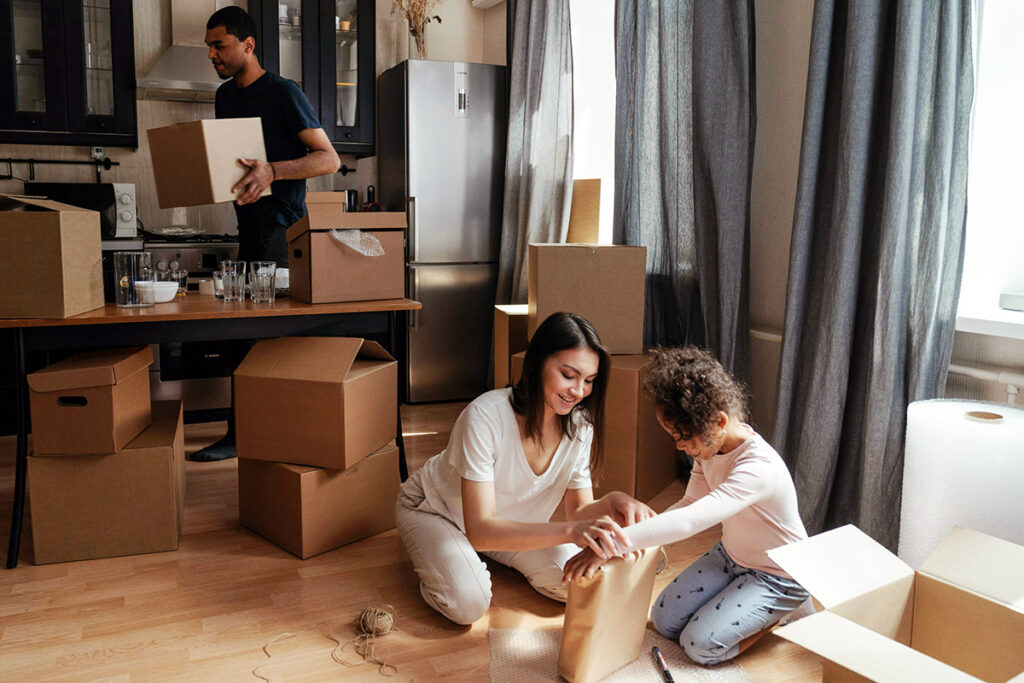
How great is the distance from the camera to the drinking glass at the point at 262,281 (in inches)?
104

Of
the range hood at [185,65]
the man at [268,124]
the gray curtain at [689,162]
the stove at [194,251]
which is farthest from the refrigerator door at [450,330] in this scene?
the range hood at [185,65]

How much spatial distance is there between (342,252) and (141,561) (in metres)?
1.08

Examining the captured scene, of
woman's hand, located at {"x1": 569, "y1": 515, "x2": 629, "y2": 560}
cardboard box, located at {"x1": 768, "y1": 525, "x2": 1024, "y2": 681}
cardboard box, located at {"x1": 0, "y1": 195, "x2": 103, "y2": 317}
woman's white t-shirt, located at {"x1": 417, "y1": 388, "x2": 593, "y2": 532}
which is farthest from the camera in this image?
cardboard box, located at {"x1": 0, "y1": 195, "x2": 103, "y2": 317}

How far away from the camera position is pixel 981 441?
5.80ft

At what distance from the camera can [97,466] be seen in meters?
2.35

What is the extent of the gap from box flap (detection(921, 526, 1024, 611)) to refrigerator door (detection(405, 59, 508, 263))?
3.09 meters

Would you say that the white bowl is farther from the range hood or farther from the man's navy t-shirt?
the range hood

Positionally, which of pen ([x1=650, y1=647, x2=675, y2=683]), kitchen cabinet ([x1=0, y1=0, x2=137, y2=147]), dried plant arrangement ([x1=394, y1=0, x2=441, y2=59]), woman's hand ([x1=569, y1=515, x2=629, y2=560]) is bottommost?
pen ([x1=650, y1=647, x2=675, y2=683])

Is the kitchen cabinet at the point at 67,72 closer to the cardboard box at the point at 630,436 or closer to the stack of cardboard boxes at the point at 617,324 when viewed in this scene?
the stack of cardboard boxes at the point at 617,324

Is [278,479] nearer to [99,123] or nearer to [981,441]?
[981,441]

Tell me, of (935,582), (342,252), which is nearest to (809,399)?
(935,582)

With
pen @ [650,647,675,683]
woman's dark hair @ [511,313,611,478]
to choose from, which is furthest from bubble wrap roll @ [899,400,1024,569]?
woman's dark hair @ [511,313,611,478]

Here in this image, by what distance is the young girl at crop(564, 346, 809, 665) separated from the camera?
1784 mm

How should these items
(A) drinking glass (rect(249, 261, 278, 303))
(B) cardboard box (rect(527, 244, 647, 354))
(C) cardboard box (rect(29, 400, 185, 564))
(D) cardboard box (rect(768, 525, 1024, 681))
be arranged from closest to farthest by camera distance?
(D) cardboard box (rect(768, 525, 1024, 681))
(C) cardboard box (rect(29, 400, 185, 564))
(A) drinking glass (rect(249, 261, 278, 303))
(B) cardboard box (rect(527, 244, 647, 354))
